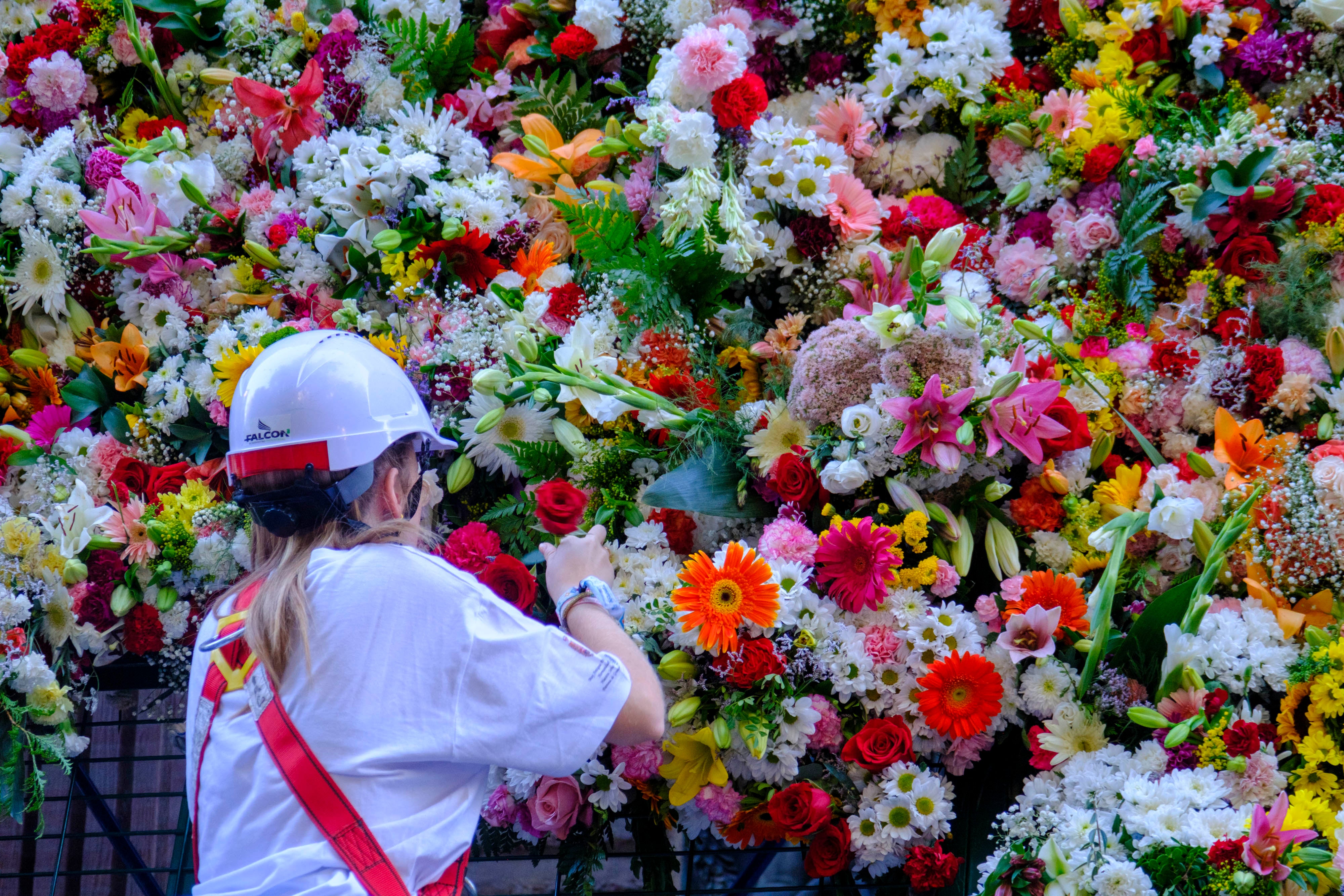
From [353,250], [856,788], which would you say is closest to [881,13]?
[353,250]

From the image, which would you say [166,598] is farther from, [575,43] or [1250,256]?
[1250,256]

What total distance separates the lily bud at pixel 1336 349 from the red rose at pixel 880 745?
918mm

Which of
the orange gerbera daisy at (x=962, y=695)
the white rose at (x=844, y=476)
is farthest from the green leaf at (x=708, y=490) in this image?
the orange gerbera daisy at (x=962, y=695)

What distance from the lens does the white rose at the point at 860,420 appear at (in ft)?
5.49

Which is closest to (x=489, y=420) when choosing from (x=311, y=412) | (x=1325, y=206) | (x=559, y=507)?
(x=559, y=507)

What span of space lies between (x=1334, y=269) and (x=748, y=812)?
1352mm

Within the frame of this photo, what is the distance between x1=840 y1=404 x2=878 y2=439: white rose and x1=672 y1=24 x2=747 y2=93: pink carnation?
30.6 inches

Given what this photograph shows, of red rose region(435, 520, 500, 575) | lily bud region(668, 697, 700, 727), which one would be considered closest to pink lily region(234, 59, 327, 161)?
red rose region(435, 520, 500, 575)

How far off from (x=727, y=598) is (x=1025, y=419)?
522mm

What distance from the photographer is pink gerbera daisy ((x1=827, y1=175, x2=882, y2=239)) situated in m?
2.03

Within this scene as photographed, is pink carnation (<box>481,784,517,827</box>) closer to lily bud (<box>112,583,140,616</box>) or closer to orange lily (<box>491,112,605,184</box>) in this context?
lily bud (<box>112,583,140,616</box>)

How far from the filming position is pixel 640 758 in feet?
5.61

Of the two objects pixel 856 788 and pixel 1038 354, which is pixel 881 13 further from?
pixel 856 788

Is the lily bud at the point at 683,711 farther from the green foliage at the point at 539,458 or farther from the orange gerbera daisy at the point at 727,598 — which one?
the green foliage at the point at 539,458
